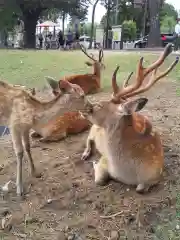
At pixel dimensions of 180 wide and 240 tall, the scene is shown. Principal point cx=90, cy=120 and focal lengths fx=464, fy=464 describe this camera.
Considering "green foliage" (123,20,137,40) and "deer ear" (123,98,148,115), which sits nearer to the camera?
"deer ear" (123,98,148,115)

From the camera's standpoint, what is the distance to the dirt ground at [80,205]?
368 cm

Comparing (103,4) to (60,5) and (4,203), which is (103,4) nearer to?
(60,5)

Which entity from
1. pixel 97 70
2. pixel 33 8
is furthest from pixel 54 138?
pixel 33 8

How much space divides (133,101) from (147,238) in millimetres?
1122

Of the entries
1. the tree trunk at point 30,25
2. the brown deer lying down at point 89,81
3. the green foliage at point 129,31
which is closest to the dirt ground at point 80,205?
the brown deer lying down at point 89,81

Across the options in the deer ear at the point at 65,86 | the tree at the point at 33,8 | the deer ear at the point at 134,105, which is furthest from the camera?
the tree at the point at 33,8

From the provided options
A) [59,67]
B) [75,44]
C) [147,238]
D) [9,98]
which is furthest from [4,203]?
[75,44]

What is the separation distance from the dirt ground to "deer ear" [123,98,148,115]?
77 cm

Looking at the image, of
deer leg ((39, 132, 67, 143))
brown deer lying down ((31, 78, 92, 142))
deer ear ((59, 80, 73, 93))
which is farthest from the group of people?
deer ear ((59, 80, 73, 93))

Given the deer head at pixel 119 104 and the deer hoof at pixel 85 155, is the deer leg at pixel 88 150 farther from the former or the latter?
the deer head at pixel 119 104

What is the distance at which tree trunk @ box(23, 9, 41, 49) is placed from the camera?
1257 inches

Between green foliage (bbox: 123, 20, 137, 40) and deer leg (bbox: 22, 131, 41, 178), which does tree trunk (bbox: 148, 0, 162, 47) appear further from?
deer leg (bbox: 22, 131, 41, 178)

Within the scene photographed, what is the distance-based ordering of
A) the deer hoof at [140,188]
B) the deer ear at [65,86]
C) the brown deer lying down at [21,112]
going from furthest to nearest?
1. the brown deer lying down at [21,112]
2. the deer hoof at [140,188]
3. the deer ear at [65,86]

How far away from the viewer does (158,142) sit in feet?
14.6
